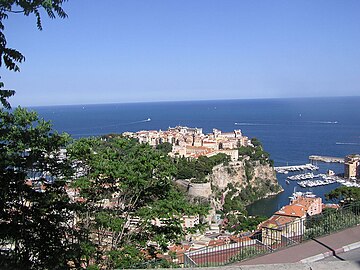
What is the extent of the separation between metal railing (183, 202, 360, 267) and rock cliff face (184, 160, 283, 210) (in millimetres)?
23000

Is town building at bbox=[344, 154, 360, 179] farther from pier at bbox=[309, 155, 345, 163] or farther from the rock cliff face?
pier at bbox=[309, 155, 345, 163]

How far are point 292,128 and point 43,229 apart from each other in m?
73.0

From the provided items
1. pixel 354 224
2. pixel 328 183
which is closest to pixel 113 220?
pixel 354 224

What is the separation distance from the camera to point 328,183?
115 feet

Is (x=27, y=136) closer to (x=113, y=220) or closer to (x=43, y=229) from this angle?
(x=43, y=229)

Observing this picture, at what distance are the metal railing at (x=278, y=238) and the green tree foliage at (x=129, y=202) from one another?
1.38ft

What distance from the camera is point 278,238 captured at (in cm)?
504

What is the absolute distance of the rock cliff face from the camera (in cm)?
3113

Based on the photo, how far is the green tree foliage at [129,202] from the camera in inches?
192

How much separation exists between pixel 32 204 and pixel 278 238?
9.44ft

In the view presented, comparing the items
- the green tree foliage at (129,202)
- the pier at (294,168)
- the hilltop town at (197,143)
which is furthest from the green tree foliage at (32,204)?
the pier at (294,168)

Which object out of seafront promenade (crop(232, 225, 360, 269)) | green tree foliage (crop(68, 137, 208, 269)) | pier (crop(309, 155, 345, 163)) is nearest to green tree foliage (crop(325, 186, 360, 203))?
seafront promenade (crop(232, 225, 360, 269))

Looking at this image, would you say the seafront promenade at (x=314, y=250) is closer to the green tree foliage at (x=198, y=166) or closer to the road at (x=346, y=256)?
the road at (x=346, y=256)

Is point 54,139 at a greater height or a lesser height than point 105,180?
greater
